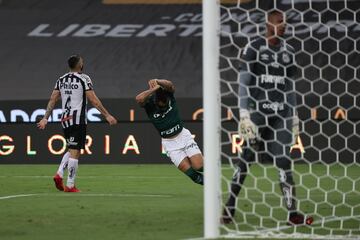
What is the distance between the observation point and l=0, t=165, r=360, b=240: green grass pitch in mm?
7797

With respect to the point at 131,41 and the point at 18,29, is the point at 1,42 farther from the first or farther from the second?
the point at 131,41

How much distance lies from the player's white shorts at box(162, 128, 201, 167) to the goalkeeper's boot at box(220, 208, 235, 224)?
268 cm

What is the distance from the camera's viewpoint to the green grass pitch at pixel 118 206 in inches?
307

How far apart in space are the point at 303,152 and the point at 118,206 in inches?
270

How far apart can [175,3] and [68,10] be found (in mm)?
2029

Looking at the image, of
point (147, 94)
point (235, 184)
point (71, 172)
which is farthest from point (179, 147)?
point (235, 184)

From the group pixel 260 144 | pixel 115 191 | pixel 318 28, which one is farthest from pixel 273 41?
pixel 318 28

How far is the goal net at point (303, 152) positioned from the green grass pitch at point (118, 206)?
0.06 meters

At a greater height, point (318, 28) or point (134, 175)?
point (318, 28)

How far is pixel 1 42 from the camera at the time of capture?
63.0 ft

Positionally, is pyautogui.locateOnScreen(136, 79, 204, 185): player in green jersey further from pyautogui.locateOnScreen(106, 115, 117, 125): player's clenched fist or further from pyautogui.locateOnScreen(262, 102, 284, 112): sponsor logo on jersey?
pyautogui.locateOnScreen(262, 102, 284, 112): sponsor logo on jersey

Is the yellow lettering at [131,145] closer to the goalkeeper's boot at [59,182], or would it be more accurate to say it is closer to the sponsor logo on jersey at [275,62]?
the goalkeeper's boot at [59,182]

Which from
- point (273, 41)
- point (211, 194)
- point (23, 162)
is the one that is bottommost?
point (23, 162)

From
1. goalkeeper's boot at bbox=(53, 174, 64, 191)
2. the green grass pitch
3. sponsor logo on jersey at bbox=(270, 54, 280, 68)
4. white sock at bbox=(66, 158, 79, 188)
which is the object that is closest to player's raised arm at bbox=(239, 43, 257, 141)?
sponsor logo on jersey at bbox=(270, 54, 280, 68)
